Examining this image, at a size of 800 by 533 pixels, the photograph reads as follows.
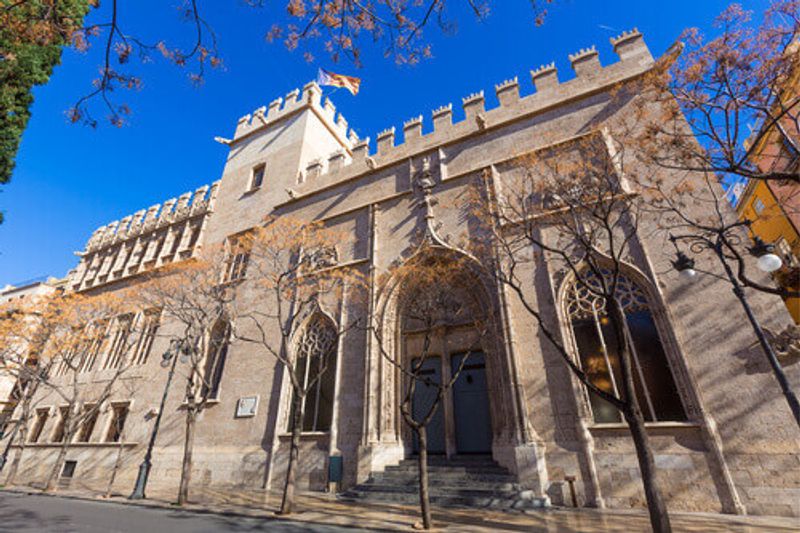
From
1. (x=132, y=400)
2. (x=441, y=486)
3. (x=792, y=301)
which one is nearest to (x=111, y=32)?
(x=441, y=486)

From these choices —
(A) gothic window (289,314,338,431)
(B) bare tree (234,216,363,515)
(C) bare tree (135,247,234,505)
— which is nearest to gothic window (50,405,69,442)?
(C) bare tree (135,247,234,505)

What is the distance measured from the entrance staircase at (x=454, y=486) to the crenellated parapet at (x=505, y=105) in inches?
503

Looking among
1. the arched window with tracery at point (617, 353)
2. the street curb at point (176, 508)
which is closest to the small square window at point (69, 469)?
the street curb at point (176, 508)

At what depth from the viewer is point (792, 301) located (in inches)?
563

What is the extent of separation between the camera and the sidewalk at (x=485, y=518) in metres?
6.68

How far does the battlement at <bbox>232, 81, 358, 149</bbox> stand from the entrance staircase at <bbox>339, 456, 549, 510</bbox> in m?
21.4

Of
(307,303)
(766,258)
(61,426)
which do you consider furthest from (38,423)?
(766,258)

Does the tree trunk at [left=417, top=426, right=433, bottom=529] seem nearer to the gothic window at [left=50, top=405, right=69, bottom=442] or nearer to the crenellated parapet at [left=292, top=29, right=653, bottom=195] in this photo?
the crenellated parapet at [left=292, top=29, right=653, bottom=195]

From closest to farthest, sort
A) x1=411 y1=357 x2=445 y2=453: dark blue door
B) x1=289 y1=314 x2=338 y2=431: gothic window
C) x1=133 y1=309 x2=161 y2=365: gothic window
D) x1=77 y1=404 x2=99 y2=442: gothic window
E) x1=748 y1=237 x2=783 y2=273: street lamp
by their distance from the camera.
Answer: x1=748 y1=237 x2=783 y2=273: street lamp
x1=411 y1=357 x2=445 y2=453: dark blue door
x1=289 y1=314 x2=338 y2=431: gothic window
x1=77 y1=404 x2=99 y2=442: gothic window
x1=133 y1=309 x2=161 y2=365: gothic window

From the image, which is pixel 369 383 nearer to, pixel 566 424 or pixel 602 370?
pixel 566 424

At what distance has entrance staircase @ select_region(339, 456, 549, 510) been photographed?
28.6ft

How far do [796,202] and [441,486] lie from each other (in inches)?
831

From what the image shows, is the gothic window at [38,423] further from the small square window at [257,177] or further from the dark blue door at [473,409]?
the dark blue door at [473,409]

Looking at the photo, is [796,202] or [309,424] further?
[796,202]
